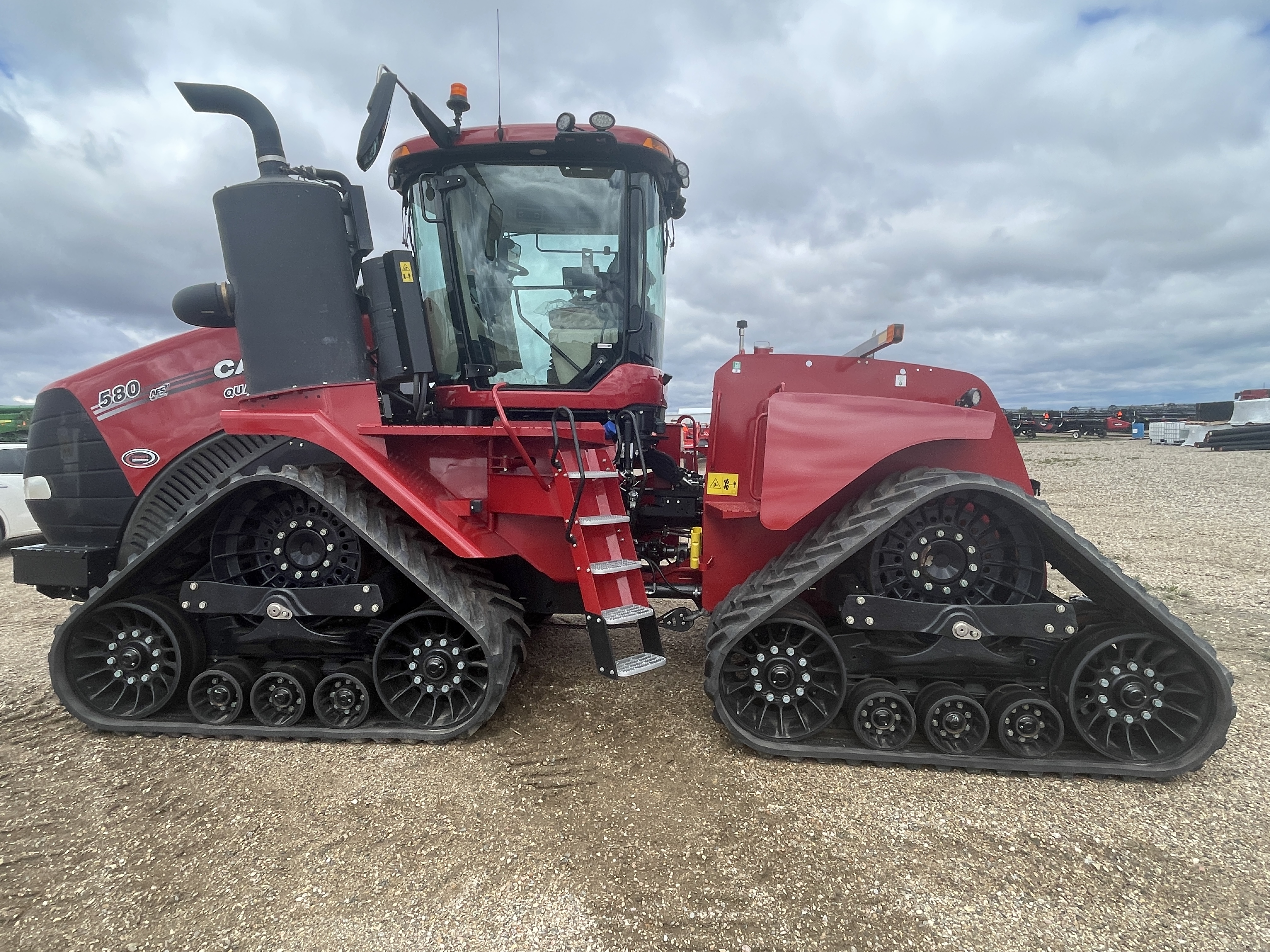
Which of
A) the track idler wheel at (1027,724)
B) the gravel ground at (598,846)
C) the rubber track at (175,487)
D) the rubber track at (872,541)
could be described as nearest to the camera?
the gravel ground at (598,846)

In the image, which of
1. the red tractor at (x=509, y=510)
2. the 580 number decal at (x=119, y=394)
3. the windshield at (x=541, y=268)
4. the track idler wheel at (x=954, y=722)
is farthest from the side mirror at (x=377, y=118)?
the track idler wheel at (x=954, y=722)

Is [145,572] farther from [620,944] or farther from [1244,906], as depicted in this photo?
[1244,906]

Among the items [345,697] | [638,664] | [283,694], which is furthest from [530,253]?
[283,694]

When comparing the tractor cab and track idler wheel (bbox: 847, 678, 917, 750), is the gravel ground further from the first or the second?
the tractor cab

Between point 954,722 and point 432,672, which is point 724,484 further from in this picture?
point 432,672

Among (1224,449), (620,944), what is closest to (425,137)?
(620,944)

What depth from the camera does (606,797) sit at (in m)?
2.82

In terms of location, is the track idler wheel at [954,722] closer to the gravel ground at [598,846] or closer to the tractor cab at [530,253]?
the gravel ground at [598,846]

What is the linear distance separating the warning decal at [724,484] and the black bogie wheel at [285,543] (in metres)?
1.82

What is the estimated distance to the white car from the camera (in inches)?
328

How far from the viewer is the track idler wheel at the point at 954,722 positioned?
297 cm

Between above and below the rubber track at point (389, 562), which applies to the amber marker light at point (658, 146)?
above

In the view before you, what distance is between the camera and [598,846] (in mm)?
2510

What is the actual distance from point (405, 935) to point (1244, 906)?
111 inches
